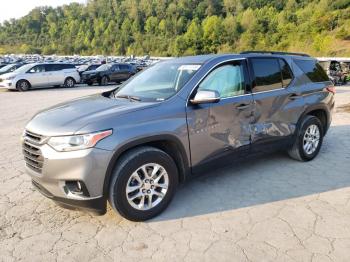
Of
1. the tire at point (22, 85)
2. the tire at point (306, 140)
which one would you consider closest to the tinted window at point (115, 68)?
the tire at point (22, 85)

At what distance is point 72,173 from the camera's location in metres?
3.10

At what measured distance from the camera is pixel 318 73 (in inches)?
213

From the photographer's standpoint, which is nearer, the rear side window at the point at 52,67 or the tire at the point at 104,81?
the rear side window at the point at 52,67

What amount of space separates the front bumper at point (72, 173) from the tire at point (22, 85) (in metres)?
16.2

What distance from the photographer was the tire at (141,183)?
3287 millimetres

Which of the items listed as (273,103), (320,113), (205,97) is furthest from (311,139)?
(205,97)

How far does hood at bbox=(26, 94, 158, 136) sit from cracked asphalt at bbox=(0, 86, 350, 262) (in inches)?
40.0

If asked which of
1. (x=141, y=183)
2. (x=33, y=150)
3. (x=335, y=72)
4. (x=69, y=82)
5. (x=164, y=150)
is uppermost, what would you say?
(x=33, y=150)

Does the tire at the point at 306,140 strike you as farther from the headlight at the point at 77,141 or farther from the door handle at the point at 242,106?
the headlight at the point at 77,141

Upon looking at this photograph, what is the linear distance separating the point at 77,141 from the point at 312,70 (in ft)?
12.7

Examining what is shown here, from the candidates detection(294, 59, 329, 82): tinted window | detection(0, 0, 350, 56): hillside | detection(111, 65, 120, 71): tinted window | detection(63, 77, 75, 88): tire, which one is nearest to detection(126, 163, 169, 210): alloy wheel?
detection(294, 59, 329, 82): tinted window

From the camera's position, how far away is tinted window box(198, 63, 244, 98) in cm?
398

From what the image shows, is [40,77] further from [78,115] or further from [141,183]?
[141,183]

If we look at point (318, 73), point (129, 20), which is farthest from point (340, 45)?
point (129, 20)
